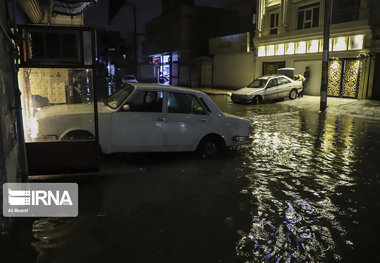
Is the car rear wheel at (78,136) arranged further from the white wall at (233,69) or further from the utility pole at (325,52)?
the white wall at (233,69)

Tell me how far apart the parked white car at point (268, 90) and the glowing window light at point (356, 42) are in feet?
12.4

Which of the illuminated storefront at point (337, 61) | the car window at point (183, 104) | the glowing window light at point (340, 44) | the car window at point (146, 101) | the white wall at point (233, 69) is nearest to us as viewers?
the car window at point (146, 101)

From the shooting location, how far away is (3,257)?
331 centimetres

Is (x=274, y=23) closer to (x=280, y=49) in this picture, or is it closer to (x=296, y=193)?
(x=280, y=49)

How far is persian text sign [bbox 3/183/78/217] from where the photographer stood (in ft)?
13.5

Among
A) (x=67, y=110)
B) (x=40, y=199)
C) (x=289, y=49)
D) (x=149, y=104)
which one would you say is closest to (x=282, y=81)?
(x=289, y=49)

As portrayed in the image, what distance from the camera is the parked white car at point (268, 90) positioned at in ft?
60.2

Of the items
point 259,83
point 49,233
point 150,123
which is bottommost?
point 49,233

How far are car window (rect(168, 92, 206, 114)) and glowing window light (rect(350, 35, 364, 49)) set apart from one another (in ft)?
53.9

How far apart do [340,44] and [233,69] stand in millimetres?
11448

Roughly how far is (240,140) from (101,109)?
3122 millimetres

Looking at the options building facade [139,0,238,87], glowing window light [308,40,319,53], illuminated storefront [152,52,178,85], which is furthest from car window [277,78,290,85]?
illuminated storefront [152,52,178,85]

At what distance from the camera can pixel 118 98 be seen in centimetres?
669

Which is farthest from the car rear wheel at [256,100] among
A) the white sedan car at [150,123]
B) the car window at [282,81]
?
the white sedan car at [150,123]
